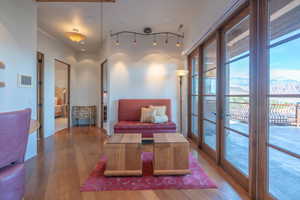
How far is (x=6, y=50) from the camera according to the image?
102 inches

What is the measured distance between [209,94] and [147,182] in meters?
2.08

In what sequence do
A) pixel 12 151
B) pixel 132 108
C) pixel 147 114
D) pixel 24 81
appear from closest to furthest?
pixel 12 151
pixel 24 81
pixel 147 114
pixel 132 108

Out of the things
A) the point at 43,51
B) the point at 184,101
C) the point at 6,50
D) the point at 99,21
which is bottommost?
the point at 184,101

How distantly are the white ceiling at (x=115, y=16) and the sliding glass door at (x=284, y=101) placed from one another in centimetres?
221

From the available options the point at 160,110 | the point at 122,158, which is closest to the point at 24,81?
the point at 122,158

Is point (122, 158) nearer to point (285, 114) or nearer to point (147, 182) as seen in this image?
point (147, 182)

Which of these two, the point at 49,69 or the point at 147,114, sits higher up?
the point at 49,69

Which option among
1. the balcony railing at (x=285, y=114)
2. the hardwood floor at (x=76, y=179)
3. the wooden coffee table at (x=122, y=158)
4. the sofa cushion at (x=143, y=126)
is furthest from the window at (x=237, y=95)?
the sofa cushion at (x=143, y=126)

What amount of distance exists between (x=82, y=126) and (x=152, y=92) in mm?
3309

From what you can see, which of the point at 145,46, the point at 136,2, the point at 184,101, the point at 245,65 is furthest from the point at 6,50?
the point at 184,101

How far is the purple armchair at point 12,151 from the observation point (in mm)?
1286

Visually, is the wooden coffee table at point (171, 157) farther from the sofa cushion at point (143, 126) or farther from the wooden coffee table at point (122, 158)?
the sofa cushion at point (143, 126)

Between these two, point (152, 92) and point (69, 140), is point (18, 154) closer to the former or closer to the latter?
point (69, 140)

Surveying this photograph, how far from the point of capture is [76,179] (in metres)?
2.29
